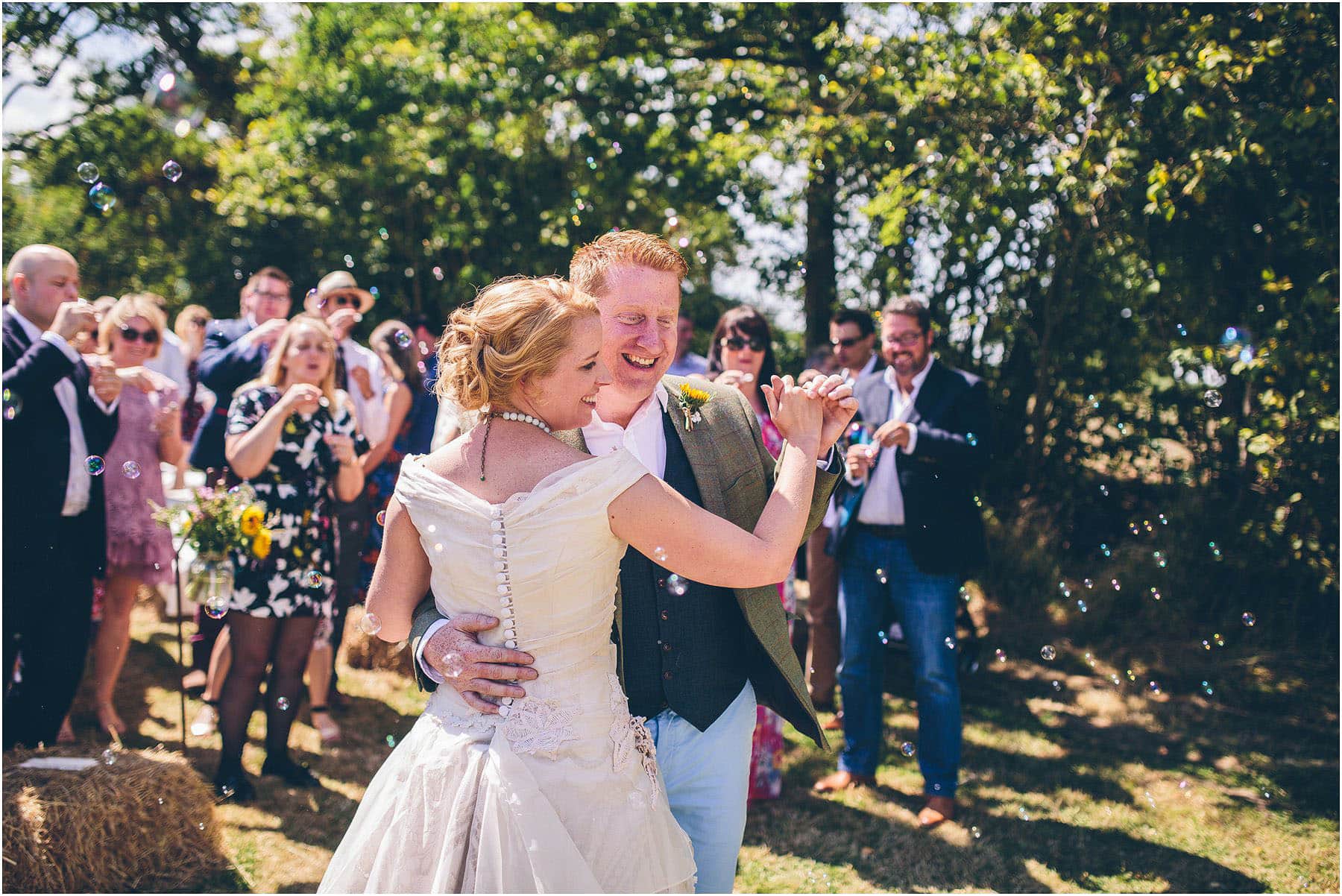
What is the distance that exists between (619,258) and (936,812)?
3.02m

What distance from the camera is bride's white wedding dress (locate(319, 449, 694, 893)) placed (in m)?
1.92

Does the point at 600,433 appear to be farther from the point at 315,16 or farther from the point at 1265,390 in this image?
the point at 315,16

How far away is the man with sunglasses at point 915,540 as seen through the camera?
4336mm

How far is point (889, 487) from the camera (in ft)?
14.9

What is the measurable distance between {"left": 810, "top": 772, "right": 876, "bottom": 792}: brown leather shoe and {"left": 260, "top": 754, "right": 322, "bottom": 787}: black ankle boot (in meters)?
2.37

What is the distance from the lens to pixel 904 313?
180 inches

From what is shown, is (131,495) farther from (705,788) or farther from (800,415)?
(800,415)

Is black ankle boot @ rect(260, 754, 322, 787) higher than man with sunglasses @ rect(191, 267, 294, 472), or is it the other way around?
man with sunglasses @ rect(191, 267, 294, 472)

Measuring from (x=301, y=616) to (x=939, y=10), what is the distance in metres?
5.89

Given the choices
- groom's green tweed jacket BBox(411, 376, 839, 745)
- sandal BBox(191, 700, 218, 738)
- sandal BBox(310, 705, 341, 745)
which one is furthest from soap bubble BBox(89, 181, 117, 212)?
groom's green tweed jacket BBox(411, 376, 839, 745)

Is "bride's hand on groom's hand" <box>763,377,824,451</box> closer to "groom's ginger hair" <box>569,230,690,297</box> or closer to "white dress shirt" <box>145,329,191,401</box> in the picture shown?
"groom's ginger hair" <box>569,230,690,297</box>

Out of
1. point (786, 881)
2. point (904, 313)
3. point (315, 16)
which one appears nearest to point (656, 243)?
point (904, 313)

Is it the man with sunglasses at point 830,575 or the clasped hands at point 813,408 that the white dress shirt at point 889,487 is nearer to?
the man with sunglasses at point 830,575

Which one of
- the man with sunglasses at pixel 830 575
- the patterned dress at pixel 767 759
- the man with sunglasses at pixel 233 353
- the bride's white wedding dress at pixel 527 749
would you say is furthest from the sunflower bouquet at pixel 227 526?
the man with sunglasses at pixel 830 575
